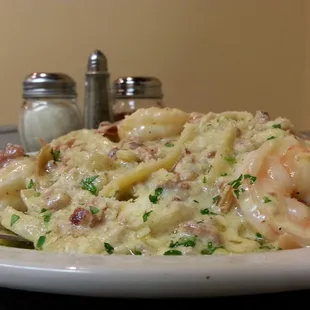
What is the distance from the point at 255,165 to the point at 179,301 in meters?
0.34

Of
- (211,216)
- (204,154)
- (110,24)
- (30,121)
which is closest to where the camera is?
(211,216)

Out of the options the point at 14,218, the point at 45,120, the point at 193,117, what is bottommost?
the point at 45,120

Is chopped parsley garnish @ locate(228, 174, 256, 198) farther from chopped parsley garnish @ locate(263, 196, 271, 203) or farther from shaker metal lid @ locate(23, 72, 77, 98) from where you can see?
shaker metal lid @ locate(23, 72, 77, 98)

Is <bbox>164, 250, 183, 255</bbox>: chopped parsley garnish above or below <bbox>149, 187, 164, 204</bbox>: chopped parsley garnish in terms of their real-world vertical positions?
below

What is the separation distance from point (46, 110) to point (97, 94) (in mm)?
263

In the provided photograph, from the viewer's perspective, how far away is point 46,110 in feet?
6.15

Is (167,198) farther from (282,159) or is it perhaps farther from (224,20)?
(224,20)

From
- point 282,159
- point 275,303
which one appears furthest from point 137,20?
point 275,303

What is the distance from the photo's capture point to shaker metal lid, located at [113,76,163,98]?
2100 millimetres

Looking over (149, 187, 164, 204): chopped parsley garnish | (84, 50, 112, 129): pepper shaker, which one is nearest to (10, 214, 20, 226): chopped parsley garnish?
(149, 187, 164, 204): chopped parsley garnish

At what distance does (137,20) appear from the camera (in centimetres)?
308

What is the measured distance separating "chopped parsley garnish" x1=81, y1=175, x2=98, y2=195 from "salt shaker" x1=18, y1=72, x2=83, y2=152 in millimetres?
961

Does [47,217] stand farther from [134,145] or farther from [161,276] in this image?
[161,276]

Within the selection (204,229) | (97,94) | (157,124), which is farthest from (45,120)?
(204,229)
